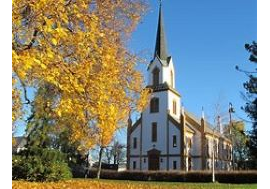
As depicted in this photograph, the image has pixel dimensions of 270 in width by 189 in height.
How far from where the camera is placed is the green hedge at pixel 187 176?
369 inches

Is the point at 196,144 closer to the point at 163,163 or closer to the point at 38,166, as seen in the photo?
the point at 163,163

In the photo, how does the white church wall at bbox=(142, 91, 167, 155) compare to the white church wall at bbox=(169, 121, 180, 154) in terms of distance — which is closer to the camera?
the white church wall at bbox=(169, 121, 180, 154)

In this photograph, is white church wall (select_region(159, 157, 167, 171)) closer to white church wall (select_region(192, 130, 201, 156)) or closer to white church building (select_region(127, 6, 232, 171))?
white church building (select_region(127, 6, 232, 171))

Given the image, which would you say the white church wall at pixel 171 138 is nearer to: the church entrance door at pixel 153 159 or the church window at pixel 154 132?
the church entrance door at pixel 153 159

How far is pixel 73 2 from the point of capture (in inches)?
97.6

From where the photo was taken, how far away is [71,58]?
2562 mm

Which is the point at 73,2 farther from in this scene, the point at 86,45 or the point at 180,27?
the point at 180,27

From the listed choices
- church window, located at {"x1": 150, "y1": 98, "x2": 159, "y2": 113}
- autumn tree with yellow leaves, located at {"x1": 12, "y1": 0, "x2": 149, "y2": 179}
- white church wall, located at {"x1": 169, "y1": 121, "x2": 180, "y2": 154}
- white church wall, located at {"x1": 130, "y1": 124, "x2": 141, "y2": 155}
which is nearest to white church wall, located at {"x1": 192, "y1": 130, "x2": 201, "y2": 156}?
white church wall, located at {"x1": 169, "y1": 121, "x2": 180, "y2": 154}

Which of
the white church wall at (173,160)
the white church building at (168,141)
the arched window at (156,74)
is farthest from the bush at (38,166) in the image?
the white church wall at (173,160)

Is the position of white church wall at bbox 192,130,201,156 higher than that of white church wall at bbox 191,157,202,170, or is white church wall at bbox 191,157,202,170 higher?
white church wall at bbox 192,130,201,156

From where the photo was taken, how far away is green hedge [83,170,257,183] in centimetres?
938

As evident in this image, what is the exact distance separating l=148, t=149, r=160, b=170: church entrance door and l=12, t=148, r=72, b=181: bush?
12333 millimetres

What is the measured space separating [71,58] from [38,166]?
3.14 metres
